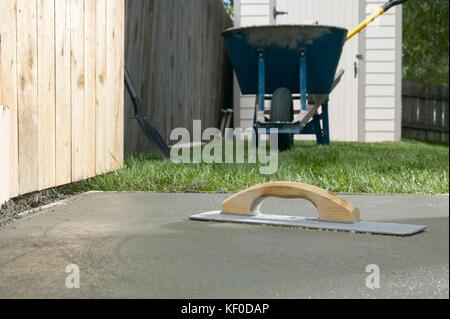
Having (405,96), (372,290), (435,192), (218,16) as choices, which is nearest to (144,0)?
(435,192)

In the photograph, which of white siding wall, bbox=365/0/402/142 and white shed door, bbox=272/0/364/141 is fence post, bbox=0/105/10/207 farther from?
white siding wall, bbox=365/0/402/142

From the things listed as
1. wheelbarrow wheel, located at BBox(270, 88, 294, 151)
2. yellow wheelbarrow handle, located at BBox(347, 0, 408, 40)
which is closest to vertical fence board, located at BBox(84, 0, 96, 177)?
wheelbarrow wheel, located at BBox(270, 88, 294, 151)

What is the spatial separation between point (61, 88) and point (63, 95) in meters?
0.04

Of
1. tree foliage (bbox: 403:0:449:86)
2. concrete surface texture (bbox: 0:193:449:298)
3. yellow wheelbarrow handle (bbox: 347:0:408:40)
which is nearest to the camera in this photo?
concrete surface texture (bbox: 0:193:449:298)

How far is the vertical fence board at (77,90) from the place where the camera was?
9.09 feet

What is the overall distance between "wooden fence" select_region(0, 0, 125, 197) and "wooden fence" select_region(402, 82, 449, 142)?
8.40 meters

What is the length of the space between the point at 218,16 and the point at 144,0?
3.52 metres

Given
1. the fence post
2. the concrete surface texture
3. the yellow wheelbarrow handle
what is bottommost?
the concrete surface texture

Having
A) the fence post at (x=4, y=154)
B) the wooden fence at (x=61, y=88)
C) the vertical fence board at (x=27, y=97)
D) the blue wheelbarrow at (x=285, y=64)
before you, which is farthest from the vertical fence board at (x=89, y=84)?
the blue wheelbarrow at (x=285, y=64)

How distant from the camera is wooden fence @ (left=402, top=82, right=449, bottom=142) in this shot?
35.7ft

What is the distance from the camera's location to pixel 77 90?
282cm

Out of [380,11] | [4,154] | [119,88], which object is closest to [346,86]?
[380,11]

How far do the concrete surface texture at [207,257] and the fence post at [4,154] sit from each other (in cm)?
13

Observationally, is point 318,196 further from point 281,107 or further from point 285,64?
point 285,64
